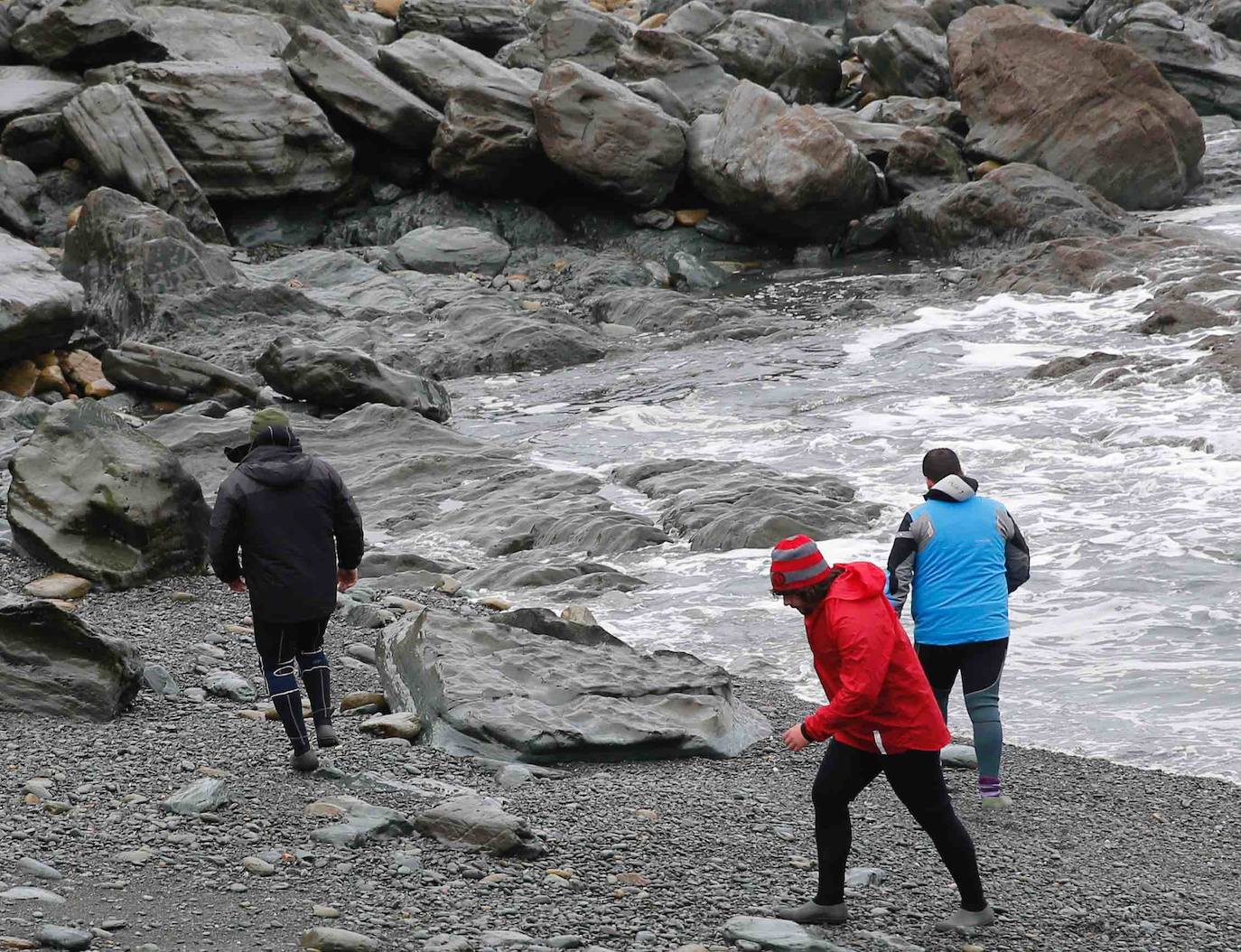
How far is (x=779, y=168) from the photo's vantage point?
2662 cm

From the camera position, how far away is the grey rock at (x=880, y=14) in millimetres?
40281

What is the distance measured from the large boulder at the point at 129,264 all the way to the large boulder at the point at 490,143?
7821 millimetres

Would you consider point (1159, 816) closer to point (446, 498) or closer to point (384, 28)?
point (446, 498)

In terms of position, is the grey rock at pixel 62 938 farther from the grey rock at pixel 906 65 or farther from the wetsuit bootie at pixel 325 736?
the grey rock at pixel 906 65

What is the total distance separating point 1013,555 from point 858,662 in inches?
90.1

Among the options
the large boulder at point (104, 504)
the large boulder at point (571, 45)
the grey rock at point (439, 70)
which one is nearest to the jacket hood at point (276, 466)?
the large boulder at point (104, 504)

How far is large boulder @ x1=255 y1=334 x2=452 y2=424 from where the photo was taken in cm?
1736

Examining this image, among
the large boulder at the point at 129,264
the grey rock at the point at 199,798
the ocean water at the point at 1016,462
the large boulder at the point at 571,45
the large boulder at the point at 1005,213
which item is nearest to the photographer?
the grey rock at the point at 199,798

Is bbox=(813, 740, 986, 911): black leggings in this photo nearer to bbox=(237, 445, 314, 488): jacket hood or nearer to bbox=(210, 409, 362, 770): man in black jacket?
bbox=(210, 409, 362, 770): man in black jacket

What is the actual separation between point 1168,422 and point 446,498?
26.7 ft

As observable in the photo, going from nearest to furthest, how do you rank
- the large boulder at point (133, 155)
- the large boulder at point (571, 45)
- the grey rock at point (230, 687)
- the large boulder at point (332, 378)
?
the grey rock at point (230, 687), the large boulder at point (332, 378), the large boulder at point (133, 155), the large boulder at point (571, 45)

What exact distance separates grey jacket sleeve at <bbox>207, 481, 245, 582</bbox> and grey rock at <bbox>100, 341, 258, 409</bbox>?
456 inches

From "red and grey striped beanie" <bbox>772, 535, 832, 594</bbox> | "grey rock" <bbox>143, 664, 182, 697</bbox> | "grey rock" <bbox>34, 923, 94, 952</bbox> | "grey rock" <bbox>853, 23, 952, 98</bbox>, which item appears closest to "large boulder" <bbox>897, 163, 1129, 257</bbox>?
"grey rock" <bbox>853, 23, 952, 98</bbox>

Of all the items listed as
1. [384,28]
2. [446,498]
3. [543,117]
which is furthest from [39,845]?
[384,28]
